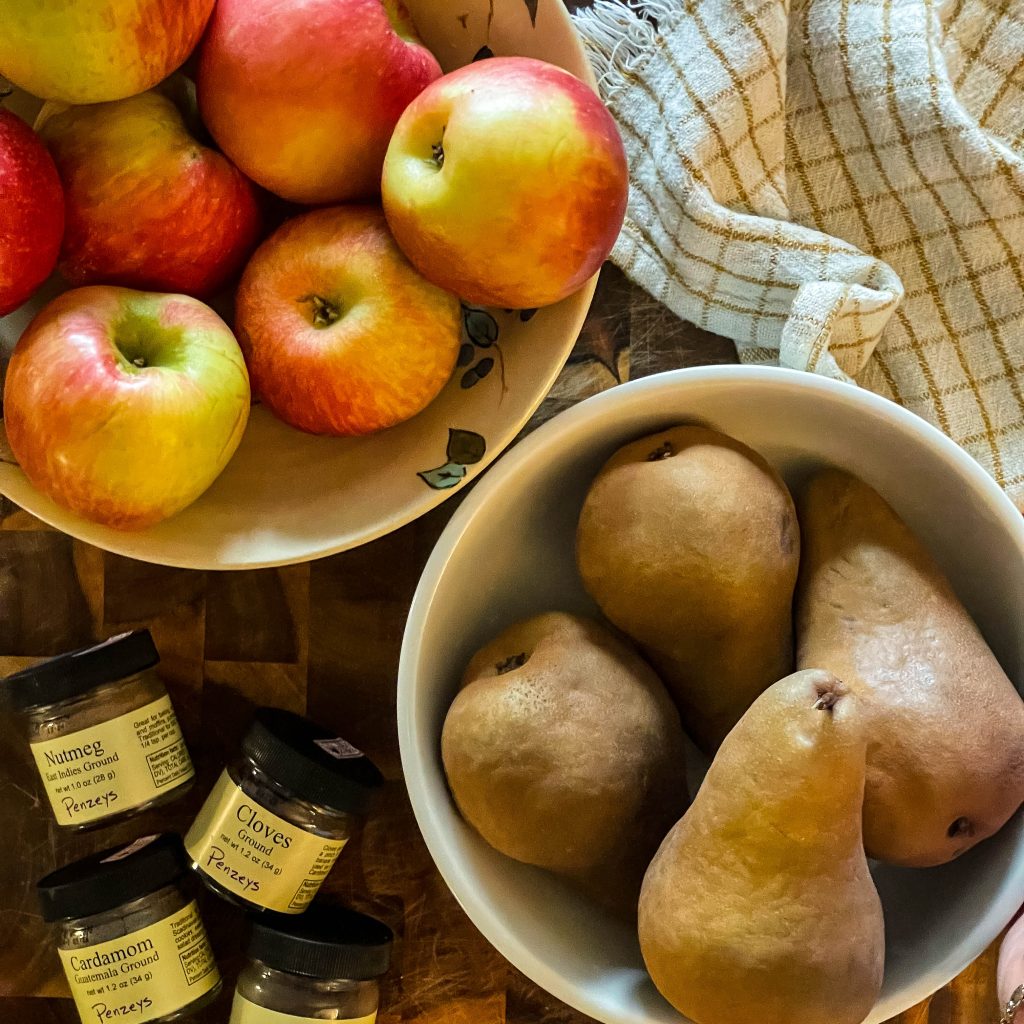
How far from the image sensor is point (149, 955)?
2.17 feet

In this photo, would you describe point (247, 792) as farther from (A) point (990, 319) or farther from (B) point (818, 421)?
(A) point (990, 319)

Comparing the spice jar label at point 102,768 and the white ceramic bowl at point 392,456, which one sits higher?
the white ceramic bowl at point 392,456

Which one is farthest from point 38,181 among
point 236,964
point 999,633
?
point 999,633

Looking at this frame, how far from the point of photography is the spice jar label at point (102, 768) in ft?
2.17

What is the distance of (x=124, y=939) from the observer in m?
0.66

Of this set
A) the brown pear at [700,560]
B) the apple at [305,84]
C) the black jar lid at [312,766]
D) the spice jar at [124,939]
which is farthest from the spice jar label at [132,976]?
the apple at [305,84]

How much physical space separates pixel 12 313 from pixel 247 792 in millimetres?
327

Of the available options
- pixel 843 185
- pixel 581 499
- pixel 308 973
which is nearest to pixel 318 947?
pixel 308 973

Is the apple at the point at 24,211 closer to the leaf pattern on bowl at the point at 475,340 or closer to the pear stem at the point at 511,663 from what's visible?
the leaf pattern on bowl at the point at 475,340

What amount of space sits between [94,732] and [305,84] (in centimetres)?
41

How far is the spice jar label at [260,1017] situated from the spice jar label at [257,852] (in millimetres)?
60

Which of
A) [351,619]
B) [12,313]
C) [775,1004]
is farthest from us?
[351,619]

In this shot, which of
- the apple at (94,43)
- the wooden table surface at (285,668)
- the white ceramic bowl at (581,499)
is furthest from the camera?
the wooden table surface at (285,668)

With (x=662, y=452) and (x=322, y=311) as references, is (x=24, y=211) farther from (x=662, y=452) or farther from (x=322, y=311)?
(x=662, y=452)
